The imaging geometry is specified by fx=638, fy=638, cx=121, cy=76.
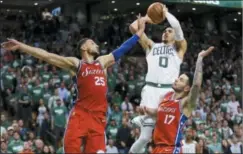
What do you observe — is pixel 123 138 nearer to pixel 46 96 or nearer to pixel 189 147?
pixel 189 147

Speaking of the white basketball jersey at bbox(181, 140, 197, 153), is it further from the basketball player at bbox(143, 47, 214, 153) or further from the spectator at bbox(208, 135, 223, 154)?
the basketball player at bbox(143, 47, 214, 153)

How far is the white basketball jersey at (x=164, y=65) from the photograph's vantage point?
10625mm

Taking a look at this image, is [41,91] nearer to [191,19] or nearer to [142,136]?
[142,136]

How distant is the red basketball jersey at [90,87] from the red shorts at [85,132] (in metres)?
0.11

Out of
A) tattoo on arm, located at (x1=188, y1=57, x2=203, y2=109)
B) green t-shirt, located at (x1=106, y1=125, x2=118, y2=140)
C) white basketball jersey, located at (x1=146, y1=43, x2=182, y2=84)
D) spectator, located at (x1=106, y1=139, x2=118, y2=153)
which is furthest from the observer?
green t-shirt, located at (x1=106, y1=125, x2=118, y2=140)

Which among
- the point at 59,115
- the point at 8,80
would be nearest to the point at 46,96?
the point at 59,115

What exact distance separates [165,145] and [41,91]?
11190 millimetres

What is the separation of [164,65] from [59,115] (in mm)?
8180

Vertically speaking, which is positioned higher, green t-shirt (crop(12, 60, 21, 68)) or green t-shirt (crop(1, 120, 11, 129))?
green t-shirt (crop(12, 60, 21, 68))

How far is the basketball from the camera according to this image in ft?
34.0

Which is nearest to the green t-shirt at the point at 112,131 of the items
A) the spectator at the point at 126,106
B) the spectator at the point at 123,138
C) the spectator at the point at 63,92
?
the spectator at the point at 123,138

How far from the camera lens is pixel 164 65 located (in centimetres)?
1065

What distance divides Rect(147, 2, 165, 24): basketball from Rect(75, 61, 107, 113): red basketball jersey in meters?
1.37

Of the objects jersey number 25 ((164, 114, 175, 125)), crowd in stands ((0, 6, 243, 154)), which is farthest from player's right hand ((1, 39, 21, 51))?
crowd in stands ((0, 6, 243, 154))
